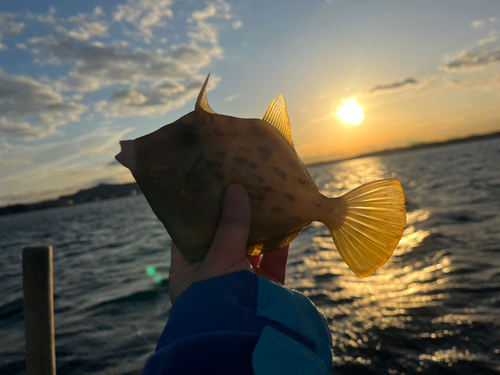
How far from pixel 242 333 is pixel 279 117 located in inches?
52.2

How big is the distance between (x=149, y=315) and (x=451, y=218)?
38.6ft

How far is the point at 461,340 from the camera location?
4.73m

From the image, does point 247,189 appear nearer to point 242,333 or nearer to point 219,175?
point 219,175

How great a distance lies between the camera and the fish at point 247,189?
1734 mm

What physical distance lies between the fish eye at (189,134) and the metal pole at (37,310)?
393 centimetres

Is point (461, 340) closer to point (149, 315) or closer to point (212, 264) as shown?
point (212, 264)

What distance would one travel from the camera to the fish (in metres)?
1.73

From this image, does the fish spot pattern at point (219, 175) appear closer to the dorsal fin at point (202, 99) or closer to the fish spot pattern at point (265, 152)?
the fish spot pattern at point (265, 152)

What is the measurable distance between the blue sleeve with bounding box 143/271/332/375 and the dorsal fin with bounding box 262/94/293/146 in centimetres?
95

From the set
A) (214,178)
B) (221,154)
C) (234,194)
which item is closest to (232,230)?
(234,194)

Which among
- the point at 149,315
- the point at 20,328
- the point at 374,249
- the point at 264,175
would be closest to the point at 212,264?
the point at 264,175

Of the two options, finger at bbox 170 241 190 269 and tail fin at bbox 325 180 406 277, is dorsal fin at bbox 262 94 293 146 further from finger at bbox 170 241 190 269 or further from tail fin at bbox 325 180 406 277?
finger at bbox 170 241 190 269

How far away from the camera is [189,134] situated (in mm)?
1773

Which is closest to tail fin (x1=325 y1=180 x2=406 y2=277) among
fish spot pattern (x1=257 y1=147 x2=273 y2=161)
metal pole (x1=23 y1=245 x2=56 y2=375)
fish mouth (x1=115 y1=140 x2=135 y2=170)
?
fish spot pattern (x1=257 y1=147 x2=273 y2=161)
